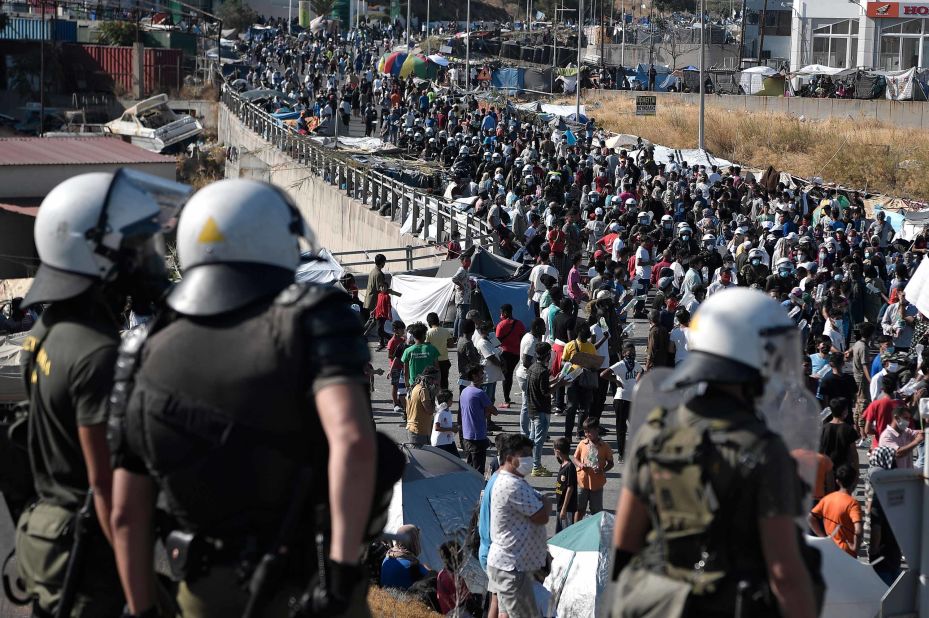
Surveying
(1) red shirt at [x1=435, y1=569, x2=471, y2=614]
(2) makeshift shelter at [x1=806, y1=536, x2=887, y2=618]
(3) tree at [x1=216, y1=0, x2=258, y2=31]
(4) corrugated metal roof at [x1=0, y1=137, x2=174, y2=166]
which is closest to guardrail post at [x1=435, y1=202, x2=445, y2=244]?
(4) corrugated metal roof at [x1=0, y1=137, x2=174, y2=166]

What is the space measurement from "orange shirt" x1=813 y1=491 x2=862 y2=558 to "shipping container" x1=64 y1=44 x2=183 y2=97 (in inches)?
2332

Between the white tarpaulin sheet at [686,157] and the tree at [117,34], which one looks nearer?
the white tarpaulin sheet at [686,157]

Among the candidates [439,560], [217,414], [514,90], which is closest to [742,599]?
[217,414]

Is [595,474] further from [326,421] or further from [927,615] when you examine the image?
[326,421]

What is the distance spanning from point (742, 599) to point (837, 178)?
42.6 metres

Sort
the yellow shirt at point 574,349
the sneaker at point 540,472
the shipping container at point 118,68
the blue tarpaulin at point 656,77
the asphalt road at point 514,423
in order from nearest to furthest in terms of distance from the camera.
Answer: the asphalt road at point 514,423, the sneaker at point 540,472, the yellow shirt at point 574,349, the blue tarpaulin at point 656,77, the shipping container at point 118,68

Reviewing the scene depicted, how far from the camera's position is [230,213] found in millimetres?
3004

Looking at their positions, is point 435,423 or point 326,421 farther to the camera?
point 435,423

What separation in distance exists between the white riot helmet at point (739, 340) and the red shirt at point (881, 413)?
8.76 m

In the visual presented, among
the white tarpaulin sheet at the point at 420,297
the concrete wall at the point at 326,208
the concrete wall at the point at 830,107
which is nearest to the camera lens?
the white tarpaulin sheet at the point at 420,297

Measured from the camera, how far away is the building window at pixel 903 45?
2576 inches

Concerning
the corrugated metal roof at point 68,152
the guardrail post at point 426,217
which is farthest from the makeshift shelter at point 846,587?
the corrugated metal roof at point 68,152

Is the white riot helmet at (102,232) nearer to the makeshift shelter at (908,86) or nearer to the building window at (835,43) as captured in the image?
the makeshift shelter at (908,86)

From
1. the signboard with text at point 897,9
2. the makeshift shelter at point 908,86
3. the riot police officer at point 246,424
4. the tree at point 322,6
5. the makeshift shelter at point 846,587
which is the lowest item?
the makeshift shelter at point 846,587
